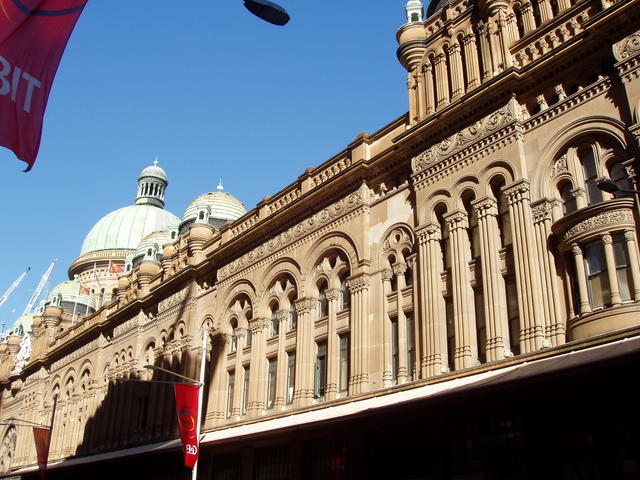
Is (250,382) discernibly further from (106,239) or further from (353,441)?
(106,239)

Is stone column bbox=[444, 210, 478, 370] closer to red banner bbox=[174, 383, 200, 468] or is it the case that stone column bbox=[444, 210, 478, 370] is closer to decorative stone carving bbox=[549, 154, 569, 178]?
decorative stone carving bbox=[549, 154, 569, 178]

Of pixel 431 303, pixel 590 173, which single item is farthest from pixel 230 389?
pixel 590 173

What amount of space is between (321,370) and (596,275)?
1274cm

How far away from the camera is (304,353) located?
2888 centimetres

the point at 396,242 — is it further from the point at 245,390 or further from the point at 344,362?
the point at 245,390

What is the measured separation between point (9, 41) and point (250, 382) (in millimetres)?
23873

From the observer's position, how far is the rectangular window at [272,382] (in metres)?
30.4

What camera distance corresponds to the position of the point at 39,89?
33.0 feet

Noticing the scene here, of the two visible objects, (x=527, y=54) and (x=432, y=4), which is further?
(x=432, y=4)

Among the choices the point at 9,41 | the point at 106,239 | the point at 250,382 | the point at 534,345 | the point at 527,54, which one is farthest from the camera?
the point at 106,239

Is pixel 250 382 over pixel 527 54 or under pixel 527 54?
under

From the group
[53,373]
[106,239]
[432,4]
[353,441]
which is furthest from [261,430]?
[106,239]

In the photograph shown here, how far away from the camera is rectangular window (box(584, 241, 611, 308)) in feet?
60.5

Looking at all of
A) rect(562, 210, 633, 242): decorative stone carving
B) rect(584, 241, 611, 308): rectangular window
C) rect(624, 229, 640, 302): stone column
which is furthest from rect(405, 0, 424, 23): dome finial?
rect(624, 229, 640, 302): stone column
